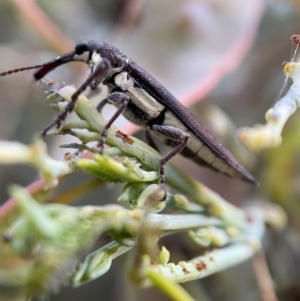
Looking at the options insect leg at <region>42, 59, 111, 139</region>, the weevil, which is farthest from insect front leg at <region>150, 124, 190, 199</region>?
insect leg at <region>42, 59, 111, 139</region>

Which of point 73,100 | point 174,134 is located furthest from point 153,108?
point 73,100

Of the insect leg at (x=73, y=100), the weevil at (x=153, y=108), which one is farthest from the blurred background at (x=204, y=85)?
the insect leg at (x=73, y=100)

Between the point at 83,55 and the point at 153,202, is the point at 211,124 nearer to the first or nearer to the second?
the point at 83,55

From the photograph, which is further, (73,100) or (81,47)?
(81,47)

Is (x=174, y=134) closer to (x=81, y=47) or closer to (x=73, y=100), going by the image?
(x=81, y=47)

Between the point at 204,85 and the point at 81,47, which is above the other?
the point at 81,47

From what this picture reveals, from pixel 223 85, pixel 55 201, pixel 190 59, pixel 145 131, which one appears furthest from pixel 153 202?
pixel 223 85
